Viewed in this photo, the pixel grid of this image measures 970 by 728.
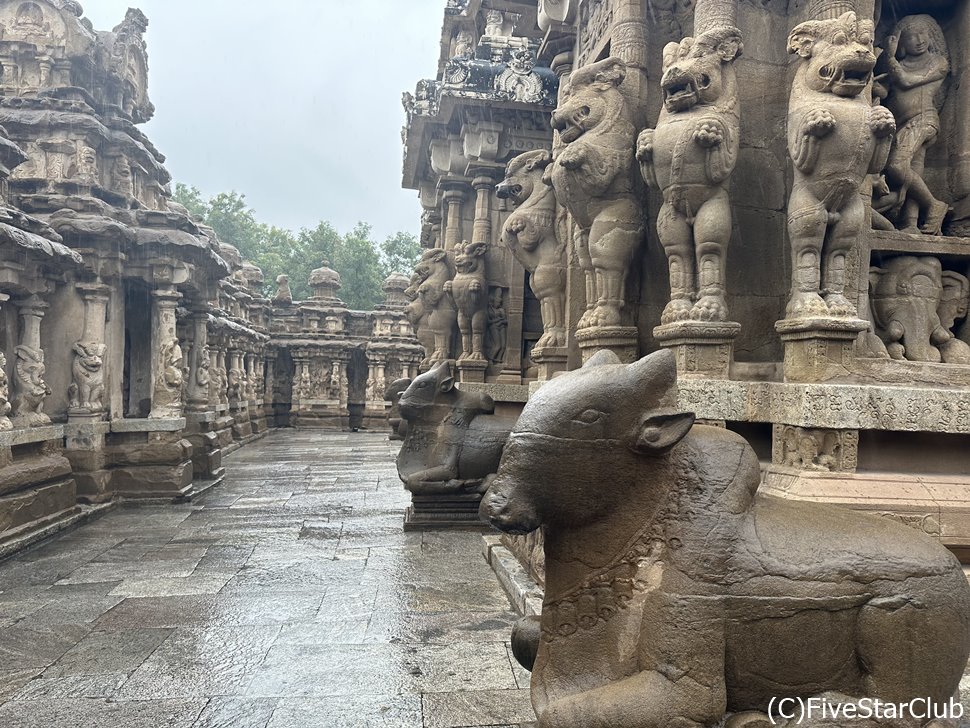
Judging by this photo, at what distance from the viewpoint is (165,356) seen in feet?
30.5

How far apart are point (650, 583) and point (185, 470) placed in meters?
8.49

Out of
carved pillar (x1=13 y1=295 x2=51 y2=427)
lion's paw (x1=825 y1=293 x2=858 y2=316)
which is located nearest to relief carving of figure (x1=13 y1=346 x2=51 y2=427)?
carved pillar (x1=13 y1=295 x2=51 y2=427)

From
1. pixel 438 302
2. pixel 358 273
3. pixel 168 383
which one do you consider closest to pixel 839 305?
pixel 438 302

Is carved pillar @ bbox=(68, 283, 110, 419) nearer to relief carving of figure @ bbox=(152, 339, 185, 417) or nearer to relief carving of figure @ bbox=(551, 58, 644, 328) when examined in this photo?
relief carving of figure @ bbox=(152, 339, 185, 417)

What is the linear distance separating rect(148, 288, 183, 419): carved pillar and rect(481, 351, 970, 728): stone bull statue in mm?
8274

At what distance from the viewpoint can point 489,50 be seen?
34.3ft

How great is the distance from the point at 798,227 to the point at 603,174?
4.19 feet

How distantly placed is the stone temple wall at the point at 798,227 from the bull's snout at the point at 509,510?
1.80 meters

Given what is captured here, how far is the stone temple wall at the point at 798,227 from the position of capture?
3342 millimetres

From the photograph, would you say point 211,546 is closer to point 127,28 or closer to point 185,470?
point 185,470

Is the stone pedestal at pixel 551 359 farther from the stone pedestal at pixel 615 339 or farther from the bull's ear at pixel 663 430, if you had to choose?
the bull's ear at pixel 663 430

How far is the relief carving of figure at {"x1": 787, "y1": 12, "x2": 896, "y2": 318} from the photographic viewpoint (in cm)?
338

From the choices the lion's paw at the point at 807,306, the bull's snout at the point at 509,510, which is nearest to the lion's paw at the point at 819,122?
the lion's paw at the point at 807,306

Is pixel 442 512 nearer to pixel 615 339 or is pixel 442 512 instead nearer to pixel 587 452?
pixel 615 339
